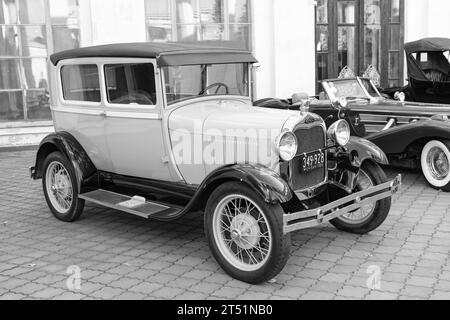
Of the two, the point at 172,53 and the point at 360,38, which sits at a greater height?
the point at 360,38

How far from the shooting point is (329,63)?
11625 millimetres

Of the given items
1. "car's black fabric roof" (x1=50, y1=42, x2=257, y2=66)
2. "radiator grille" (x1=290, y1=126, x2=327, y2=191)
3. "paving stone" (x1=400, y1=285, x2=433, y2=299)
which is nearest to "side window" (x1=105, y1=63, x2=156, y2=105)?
"car's black fabric roof" (x1=50, y1=42, x2=257, y2=66)

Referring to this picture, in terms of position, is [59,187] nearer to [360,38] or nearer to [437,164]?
[437,164]

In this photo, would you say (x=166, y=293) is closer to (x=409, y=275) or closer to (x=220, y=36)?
(x=409, y=275)

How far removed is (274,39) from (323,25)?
170cm

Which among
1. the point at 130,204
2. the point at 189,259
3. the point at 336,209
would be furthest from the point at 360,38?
the point at 189,259

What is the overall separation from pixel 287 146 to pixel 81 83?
2.38 m

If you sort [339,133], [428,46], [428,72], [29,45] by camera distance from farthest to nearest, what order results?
[29,45]
[428,72]
[428,46]
[339,133]

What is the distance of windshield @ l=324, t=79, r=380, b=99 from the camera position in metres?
7.31

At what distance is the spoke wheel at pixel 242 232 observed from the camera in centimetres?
363

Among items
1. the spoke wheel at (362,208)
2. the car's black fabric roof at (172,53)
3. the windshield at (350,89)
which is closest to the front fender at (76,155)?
the car's black fabric roof at (172,53)

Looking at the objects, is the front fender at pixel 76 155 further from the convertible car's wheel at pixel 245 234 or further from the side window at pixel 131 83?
the convertible car's wheel at pixel 245 234

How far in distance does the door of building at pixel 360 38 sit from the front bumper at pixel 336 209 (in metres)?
7.54

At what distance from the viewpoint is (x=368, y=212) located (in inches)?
178
